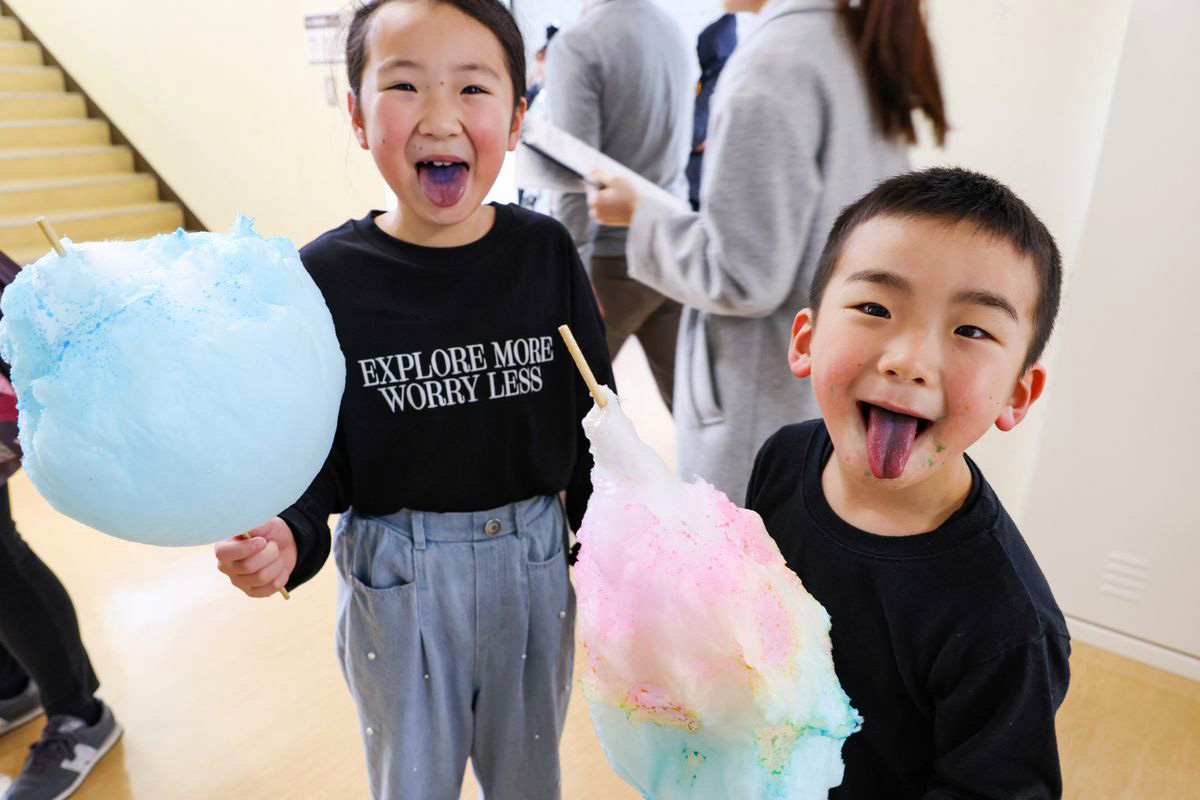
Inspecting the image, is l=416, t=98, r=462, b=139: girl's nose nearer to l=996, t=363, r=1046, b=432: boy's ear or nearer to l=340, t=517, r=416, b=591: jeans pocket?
l=340, t=517, r=416, b=591: jeans pocket

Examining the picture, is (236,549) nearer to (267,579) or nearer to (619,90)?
(267,579)

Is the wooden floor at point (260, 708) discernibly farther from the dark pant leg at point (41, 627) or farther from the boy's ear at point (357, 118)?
the boy's ear at point (357, 118)

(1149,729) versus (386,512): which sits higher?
(386,512)

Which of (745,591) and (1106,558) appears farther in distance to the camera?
(1106,558)

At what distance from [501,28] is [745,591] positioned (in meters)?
0.78

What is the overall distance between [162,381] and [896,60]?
117cm

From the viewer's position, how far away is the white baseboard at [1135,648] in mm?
2154

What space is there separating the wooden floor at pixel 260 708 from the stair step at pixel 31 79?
4.27 m

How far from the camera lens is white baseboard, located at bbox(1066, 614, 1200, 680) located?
2154 millimetres

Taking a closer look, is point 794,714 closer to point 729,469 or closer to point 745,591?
point 745,591

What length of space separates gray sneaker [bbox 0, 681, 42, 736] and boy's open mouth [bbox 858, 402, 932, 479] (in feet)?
6.74

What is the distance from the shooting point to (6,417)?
1.28 metres

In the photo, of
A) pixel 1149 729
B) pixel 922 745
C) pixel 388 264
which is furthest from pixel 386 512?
pixel 1149 729

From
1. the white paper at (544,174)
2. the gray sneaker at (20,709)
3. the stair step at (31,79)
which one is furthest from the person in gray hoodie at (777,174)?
the stair step at (31,79)
